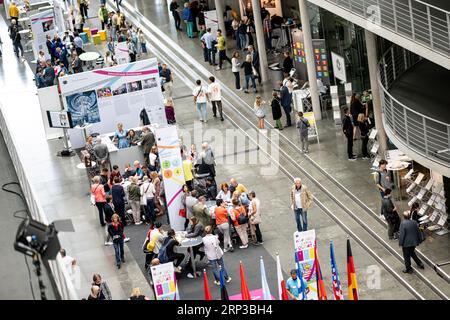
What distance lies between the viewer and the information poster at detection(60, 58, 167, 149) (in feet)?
116

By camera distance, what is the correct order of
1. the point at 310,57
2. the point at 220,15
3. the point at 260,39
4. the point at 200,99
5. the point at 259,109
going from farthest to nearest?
the point at 220,15, the point at 260,39, the point at 200,99, the point at 310,57, the point at 259,109

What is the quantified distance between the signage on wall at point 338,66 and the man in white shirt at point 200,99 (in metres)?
4.52

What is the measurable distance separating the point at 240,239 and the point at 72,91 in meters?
10.7

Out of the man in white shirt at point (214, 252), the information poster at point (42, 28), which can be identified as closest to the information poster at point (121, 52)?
the information poster at point (42, 28)

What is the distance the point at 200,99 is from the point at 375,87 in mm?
8382

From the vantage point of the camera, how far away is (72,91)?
3525 cm

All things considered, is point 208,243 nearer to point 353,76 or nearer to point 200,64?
point 353,76

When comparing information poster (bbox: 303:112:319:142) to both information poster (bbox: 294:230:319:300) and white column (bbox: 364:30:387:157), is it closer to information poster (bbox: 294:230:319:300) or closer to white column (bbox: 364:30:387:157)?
white column (bbox: 364:30:387:157)

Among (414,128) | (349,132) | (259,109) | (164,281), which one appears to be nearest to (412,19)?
(414,128)

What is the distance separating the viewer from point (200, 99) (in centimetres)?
3634

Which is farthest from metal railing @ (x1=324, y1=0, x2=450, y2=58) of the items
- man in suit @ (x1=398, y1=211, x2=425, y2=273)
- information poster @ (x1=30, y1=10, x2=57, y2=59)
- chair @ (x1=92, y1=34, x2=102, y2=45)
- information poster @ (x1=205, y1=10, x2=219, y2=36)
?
chair @ (x1=92, y1=34, x2=102, y2=45)

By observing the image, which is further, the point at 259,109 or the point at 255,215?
the point at 259,109

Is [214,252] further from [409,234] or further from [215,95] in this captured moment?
[215,95]
